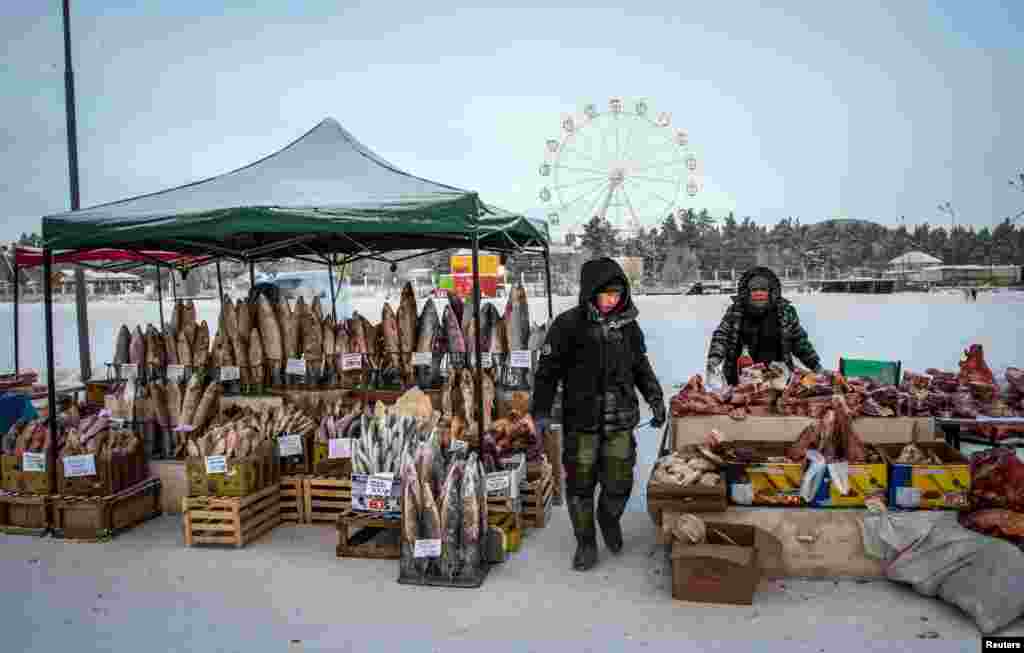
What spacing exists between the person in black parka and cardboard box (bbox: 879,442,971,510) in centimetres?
131

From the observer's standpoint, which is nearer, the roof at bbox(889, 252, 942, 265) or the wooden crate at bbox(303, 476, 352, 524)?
the wooden crate at bbox(303, 476, 352, 524)

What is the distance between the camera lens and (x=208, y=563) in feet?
15.2

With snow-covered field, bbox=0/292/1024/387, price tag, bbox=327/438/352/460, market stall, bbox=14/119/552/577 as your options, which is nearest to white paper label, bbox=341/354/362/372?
market stall, bbox=14/119/552/577

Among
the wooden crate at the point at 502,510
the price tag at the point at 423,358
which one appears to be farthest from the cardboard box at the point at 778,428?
the price tag at the point at 423,358

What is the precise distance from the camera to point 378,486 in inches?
179

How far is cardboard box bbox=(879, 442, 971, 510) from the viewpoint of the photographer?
3.96m

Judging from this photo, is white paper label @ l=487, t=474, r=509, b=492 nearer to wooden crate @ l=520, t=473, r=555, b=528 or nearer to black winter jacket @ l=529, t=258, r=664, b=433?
wooden crate @ l=520, t=473, r=555, b=528

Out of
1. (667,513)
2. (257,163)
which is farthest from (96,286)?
(667,513)

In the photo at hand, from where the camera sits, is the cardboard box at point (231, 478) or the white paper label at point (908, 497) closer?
the white paper label at point (908, 497)

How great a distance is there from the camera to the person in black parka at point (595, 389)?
13.8 feet

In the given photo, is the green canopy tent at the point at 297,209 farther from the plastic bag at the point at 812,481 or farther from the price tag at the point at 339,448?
the plastic bag at the point at 812,481

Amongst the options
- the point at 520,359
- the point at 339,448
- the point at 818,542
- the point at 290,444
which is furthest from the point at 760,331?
the point at 290,444

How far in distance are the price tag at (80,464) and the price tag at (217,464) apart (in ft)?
2.94

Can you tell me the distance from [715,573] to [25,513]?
4768mm
